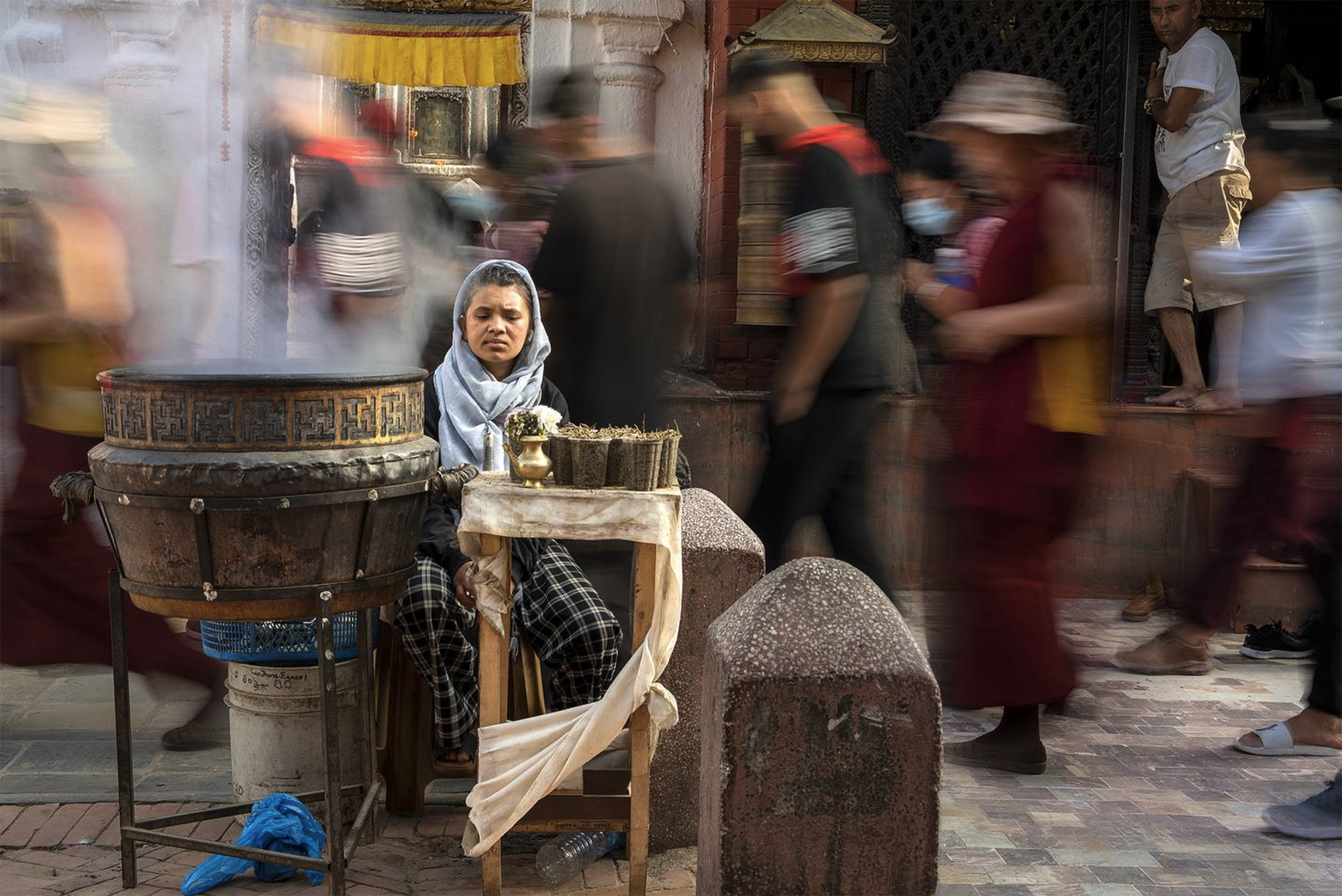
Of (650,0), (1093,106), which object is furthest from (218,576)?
(1093,106)

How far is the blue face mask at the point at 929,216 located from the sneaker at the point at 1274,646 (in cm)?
225

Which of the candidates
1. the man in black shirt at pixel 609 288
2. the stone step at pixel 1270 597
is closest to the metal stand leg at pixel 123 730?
the man in black shirt at pixel 609 288

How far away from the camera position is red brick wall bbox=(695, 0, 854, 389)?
7.83m

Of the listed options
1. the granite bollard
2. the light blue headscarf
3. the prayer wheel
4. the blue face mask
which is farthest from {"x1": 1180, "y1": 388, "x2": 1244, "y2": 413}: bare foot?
the prayer wheel

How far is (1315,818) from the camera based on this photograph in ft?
13.7

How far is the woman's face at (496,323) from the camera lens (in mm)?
4406

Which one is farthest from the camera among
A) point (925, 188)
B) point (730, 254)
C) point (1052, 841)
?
point (730, 254)

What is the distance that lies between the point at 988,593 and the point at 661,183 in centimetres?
204

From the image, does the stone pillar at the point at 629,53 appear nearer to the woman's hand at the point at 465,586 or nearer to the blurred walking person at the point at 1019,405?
the blurred walking person at the point at 1019,405

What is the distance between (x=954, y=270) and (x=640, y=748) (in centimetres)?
211

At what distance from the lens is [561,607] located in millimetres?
4203

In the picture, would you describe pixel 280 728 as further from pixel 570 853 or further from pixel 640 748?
pixel 640 748

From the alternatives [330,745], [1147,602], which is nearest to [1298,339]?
[1147,602]

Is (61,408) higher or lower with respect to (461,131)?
lower
